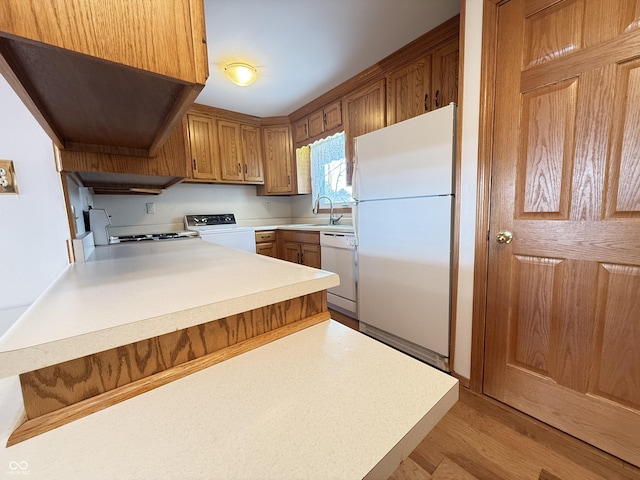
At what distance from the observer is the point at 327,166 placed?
10.9 ft

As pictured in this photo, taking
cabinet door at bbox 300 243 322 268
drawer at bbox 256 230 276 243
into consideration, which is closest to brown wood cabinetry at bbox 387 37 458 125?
cabinet door at bbox 300 243 322 268

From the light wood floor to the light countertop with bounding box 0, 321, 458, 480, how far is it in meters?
0.98

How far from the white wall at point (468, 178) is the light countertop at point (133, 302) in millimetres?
1098

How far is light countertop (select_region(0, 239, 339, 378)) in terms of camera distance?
393 mm

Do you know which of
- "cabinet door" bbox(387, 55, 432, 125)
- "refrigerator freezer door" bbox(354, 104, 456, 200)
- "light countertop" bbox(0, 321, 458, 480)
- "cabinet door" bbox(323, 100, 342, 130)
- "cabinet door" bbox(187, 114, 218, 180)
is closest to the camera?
→ "light countertop" bbox(0, 321, 458, 480)

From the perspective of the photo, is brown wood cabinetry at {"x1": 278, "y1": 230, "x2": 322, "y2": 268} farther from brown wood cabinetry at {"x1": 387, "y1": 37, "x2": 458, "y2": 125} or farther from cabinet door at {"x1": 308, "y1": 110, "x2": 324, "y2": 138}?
brown wood cabinetry at {"x1": 387, "y1": 37, "x2": 458, "y2": 125}

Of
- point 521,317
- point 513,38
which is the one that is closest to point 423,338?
point 521,317

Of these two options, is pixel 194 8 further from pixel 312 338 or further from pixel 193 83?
pixel 312 338

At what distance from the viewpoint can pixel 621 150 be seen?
1024 mm

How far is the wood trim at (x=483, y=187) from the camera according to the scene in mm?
1310

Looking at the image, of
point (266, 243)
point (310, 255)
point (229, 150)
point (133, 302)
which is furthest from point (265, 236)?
point (133, 302)

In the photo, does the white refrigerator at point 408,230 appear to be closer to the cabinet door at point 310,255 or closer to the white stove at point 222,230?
the cabinet door at point 310,255

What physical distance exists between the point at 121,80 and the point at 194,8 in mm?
210

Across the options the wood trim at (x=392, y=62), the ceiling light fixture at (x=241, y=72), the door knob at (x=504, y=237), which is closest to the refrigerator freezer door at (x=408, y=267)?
the door knob at (x=504, y=237)
